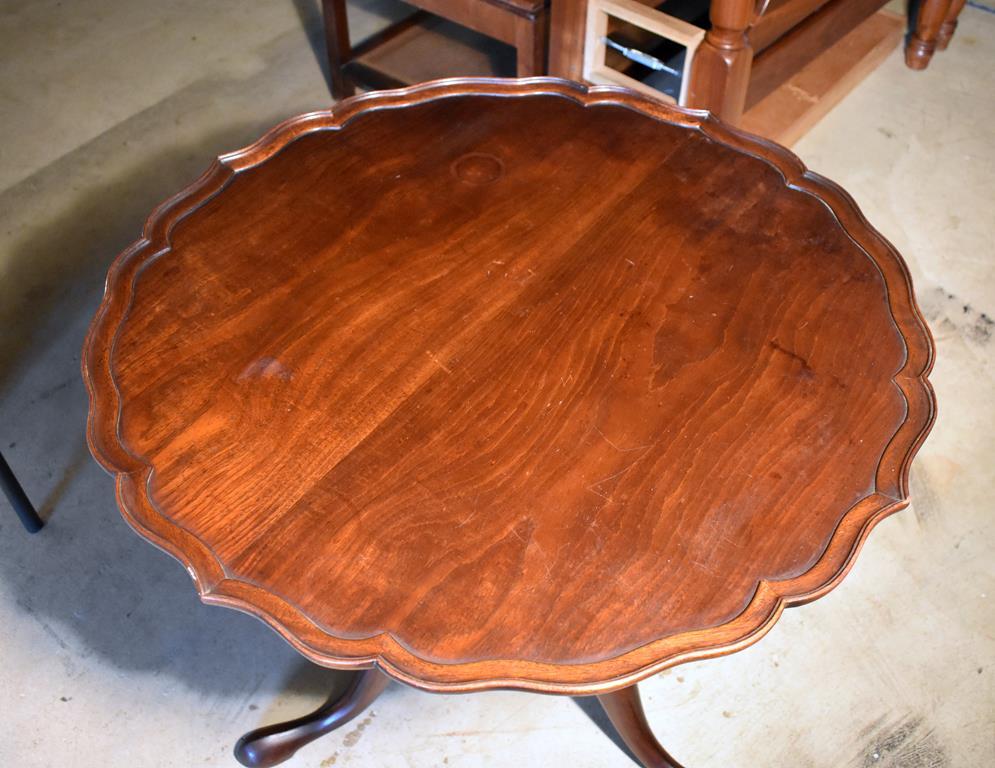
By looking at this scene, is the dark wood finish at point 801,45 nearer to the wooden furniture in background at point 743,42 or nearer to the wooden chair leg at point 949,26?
the wooden furniture in background at point 743,42

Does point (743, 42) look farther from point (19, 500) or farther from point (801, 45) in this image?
point (19, 500)

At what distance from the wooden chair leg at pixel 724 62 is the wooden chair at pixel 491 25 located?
1.10ft

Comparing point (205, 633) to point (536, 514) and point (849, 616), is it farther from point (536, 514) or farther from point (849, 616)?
point (849, 616)

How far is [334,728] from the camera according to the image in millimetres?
1358

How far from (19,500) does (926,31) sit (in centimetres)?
238

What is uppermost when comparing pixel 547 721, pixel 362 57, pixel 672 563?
pixel 672 563

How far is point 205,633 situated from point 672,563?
0.83 meters

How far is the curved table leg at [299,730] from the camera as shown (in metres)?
1.33

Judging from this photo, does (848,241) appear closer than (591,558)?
No

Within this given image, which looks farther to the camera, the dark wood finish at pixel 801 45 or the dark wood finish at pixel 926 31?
the dark wood finish at pixel 926 31

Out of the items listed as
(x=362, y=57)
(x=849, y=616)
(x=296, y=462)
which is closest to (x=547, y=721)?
(x=849, y=616)

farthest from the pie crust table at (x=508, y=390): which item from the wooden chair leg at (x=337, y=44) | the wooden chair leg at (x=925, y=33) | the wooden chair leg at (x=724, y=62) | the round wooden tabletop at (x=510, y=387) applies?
the wooden chair leg at (x=925, y=33)

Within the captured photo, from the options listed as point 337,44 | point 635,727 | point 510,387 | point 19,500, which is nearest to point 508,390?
point 510,387

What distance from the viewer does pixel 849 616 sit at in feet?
5.03
